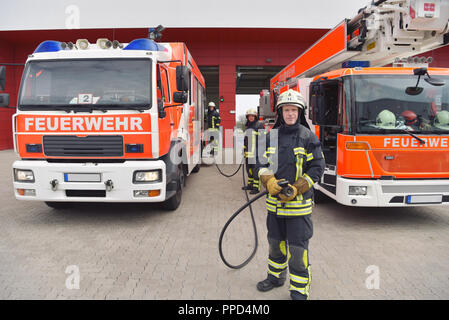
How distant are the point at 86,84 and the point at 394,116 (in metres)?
4.60

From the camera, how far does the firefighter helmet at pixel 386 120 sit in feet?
16.2

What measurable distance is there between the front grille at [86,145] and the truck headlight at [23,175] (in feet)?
1.71

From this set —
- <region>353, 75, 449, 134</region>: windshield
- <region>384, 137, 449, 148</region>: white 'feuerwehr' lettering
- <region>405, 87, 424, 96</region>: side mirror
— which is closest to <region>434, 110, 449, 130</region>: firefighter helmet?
<region>353, 75, 449, 134</region>: windshield

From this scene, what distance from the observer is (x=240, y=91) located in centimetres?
3759

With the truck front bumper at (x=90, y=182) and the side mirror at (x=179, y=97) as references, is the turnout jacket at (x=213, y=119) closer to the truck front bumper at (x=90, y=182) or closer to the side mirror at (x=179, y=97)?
the side mirror at (x=179, y=97)

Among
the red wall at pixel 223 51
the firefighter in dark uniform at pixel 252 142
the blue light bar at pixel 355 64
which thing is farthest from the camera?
the red wall at pixel 223 51

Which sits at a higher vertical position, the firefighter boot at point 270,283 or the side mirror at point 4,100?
the side mirror at point 4,100

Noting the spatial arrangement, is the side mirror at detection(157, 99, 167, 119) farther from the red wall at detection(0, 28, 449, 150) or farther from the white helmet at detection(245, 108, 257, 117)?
the red wall at detection(0, 28, 449, 150)

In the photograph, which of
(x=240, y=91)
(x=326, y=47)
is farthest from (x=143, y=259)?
(x=240, y=91)

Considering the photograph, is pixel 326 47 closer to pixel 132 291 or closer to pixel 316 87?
pixel 316 87

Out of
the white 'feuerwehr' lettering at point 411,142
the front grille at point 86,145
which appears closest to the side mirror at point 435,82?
the white 'feuerwehr' lettering at point 411,142

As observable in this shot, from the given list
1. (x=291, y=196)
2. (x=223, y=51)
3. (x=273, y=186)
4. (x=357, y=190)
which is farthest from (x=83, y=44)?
(x=223, y=51)

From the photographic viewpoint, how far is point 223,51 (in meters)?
18.9
